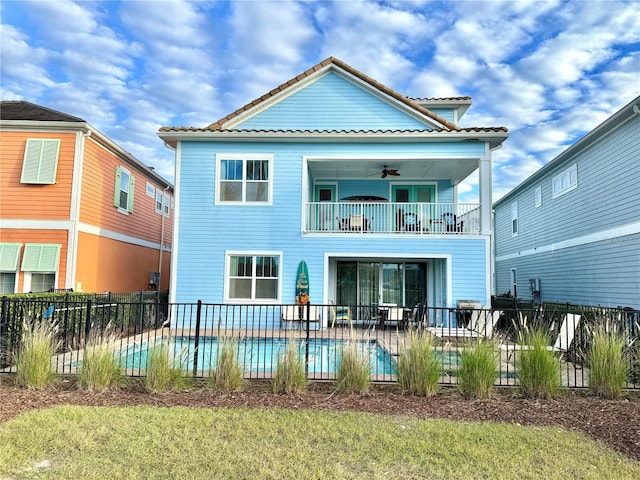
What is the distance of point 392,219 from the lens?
14.9 m

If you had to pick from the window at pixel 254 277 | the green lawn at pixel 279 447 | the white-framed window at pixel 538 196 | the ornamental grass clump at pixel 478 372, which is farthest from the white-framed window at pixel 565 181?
the green lawn at pixel 279 447

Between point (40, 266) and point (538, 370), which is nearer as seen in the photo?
point (538, 370)

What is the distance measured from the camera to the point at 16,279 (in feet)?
41.9

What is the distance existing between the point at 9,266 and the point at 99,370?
9443 millimetres

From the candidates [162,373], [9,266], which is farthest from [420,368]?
[9,266]

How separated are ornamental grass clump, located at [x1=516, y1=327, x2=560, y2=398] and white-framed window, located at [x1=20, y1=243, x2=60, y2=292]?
506 inches

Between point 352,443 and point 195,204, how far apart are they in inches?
429

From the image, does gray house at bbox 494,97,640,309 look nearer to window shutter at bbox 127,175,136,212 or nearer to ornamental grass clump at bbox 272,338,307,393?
ornamental grass clump at bbox 272,338,307,393

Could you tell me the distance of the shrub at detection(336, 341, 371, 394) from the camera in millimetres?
5750

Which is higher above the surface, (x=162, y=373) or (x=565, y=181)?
(x=565, y=181)

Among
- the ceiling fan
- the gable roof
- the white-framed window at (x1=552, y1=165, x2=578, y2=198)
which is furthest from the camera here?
the white-framed window at (x1=552, y1=165, x2=578, y2=198)

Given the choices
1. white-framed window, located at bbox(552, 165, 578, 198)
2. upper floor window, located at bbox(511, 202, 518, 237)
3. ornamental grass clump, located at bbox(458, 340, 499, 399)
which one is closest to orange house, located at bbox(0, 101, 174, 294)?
ornamental grass clump, located at bbox(458, 340, 499, 399)

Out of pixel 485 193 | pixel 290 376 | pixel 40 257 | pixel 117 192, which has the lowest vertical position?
pixel 290 376

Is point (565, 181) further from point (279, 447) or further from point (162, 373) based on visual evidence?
point (279, 447)
